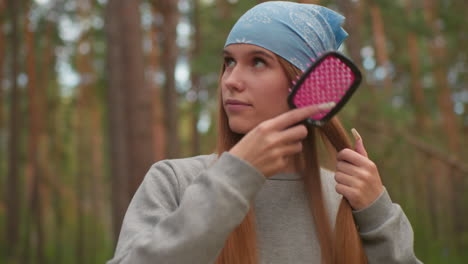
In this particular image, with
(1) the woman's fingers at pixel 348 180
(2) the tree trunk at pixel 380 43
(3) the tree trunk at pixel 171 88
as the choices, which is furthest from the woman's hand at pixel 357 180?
(2) the tree trunk at pixel 380 43

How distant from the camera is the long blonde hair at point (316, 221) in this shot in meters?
1.53

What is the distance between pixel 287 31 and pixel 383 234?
0.75 meters

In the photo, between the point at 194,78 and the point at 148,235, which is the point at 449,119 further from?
the point at 148,235

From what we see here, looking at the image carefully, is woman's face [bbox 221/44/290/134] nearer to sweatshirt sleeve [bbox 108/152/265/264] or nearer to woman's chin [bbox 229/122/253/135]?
woman's chin [bbox 229/122/253/135]

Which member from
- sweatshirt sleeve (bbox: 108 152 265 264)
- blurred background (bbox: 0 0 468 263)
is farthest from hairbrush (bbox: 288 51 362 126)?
blurred background (bbox: 0 0 468 263)

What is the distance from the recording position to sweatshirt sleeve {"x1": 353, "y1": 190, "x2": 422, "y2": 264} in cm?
159

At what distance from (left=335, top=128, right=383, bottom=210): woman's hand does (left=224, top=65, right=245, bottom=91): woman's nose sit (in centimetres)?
41

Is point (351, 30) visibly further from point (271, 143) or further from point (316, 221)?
point (271, 143)

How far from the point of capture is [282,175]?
180 cm

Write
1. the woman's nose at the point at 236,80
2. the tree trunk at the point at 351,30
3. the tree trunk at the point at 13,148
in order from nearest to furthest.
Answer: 1. the woman's nose at the point at 236,80
2. the tree trunk at the point at 351,30
3. the tree trunk at the point at 13,148

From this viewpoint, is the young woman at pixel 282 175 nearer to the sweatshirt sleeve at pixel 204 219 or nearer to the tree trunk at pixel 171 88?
the sweatshirt sleeve at pixel 204 219

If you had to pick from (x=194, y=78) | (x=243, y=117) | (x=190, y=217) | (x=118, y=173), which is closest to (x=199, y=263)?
(x=190, y=217)

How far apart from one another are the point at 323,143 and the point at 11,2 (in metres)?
10.1

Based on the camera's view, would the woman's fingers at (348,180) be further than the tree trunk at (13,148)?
No
